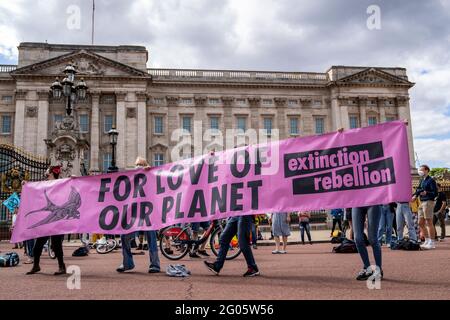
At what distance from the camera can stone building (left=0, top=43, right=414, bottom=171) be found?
1686 inches

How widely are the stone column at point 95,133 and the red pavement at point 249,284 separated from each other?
1404 inches

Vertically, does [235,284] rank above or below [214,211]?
below

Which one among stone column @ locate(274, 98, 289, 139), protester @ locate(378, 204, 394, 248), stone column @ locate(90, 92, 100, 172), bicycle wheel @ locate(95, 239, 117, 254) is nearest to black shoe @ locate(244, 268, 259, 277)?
protester @ locate(378, 204, 394, 248)

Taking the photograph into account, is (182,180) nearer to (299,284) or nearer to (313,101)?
(299,284)

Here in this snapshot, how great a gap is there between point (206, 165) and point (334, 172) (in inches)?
83.3

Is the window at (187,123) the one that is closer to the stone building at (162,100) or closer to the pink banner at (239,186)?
the stone building at (162,100)

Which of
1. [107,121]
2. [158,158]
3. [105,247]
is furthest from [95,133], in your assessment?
[105,247]

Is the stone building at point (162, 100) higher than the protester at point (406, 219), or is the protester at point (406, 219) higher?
the stone building at point (162, 100)

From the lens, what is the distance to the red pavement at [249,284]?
16.8 feet

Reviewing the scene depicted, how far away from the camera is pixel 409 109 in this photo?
49.1m

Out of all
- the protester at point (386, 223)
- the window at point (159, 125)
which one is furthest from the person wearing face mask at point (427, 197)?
the window at point (159, 125)

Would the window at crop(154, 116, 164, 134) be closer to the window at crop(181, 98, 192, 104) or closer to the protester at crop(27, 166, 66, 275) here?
the window at crop(181, 98, 192, 104)
